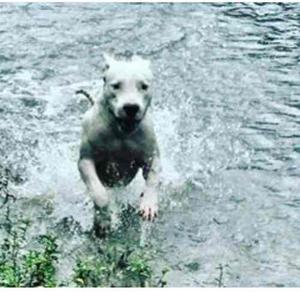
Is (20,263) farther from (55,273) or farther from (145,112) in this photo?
(145,112)

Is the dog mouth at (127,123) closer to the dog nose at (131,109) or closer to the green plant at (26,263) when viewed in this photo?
the dog nose at (131,109)

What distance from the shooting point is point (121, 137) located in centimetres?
528

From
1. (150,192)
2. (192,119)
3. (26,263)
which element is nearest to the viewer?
(26,263)

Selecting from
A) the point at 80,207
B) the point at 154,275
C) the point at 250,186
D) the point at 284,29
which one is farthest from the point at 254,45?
the point at 154,275

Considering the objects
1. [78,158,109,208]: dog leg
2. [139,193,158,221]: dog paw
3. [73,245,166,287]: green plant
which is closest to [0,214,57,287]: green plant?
[73,245,166,287]: green plant

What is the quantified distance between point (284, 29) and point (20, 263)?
2.82 meters

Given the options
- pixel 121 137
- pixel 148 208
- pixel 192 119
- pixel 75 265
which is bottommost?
pixel 75 265

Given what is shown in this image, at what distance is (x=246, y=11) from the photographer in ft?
24.3

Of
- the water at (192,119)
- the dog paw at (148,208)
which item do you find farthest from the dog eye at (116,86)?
the water at (192,119)

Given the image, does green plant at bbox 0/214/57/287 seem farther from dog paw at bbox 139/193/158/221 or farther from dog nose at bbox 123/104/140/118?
dog nose at bbox 123/104/140/118

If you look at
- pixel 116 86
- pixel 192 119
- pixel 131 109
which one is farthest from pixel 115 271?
pixel 192 119

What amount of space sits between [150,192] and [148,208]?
114 millimetres

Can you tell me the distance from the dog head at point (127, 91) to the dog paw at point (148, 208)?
0.34 metres

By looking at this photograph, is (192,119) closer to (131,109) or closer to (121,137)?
(121,137)
